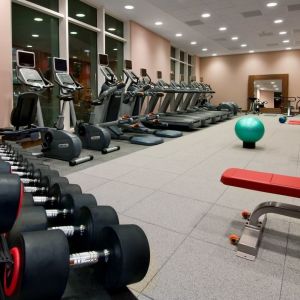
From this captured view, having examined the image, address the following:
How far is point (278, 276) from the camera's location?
1.64 meters

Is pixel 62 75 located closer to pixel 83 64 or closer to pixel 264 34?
pixel 83 64

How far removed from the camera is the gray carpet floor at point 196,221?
1.55 meters

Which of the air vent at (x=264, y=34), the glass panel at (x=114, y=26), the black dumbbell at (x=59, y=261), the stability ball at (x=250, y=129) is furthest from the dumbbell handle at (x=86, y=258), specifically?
the air vent at (x=264, y=34)

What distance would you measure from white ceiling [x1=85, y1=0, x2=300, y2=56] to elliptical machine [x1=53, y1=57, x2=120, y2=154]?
3955 millimetres

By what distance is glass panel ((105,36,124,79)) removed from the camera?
939cm

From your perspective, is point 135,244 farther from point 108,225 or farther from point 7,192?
point 7,192

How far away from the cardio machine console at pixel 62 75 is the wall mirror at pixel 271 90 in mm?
13463

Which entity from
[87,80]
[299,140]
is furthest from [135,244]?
[87,80]

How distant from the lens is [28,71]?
14.7ft

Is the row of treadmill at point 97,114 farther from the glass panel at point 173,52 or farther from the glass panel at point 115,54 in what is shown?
the glass panel at point 173,52

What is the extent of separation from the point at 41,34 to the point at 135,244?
6.91 m

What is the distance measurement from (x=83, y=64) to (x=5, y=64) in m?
3.19

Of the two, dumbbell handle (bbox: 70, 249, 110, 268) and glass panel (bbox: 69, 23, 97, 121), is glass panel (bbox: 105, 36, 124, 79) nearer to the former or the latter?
glass panel (bbox: 69, 23, 97, 121)

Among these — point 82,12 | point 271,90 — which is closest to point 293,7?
point 82,12
